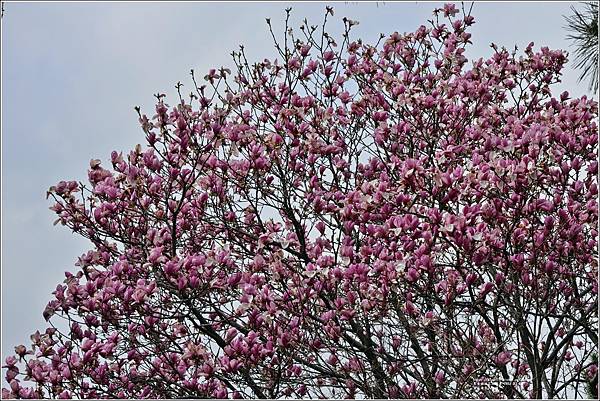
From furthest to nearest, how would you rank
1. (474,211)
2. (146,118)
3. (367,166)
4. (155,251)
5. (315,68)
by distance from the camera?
1. (315,68)
2. (367,166)
3. (146,118)
4. (155,251)
5. (474,211)

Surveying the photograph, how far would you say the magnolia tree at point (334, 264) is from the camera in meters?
2.53

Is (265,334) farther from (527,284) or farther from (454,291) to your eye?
(527,284)

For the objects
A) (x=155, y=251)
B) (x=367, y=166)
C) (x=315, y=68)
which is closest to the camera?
(x=155, y=251)

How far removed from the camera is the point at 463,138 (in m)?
3.27

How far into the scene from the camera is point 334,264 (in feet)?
8.58

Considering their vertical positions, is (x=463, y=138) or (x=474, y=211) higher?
(x=463, y=138)

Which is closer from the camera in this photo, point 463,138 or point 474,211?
point 474,211

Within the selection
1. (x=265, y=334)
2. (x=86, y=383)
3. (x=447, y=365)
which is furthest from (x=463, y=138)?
(x=86, y=383)

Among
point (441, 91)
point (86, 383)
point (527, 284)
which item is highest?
point (441, 91)

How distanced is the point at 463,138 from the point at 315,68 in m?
0.77

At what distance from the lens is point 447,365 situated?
2.67 m

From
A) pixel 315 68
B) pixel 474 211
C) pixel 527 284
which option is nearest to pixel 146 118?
pixel 315 68

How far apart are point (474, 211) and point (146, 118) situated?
4.33ft

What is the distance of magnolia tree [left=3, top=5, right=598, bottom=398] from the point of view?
2.53 m
